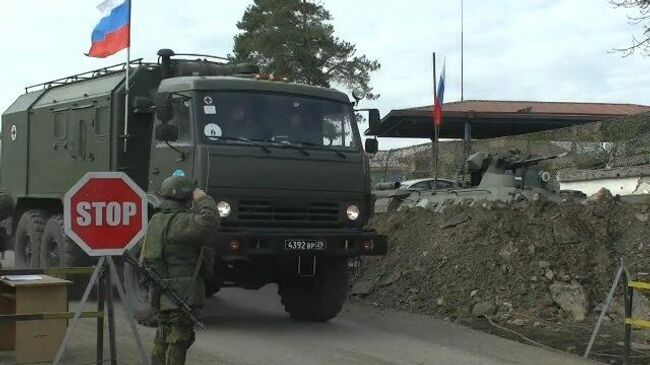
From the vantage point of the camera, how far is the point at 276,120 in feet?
30.3

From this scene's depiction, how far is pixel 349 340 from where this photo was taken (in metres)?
9.13

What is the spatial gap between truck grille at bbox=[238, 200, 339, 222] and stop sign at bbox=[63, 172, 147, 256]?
2.27m

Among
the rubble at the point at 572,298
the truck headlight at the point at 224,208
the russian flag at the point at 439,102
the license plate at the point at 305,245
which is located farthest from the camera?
→ the russian flag at the point at 439,102

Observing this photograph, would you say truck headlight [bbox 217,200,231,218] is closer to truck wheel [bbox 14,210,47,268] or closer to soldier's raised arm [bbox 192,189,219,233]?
soldier's raised arm [bbox 192,189,219,233]

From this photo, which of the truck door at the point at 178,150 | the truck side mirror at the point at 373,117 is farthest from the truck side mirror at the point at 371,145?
the truck door at the point at 178,150

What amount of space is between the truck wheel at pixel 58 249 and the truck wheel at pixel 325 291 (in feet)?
9.13

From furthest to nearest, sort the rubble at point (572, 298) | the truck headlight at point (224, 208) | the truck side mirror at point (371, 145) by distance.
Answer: the rubble at point (572, 298) < the truck side mirror at point (371, 145) < the truck headlight at point (224, 208)

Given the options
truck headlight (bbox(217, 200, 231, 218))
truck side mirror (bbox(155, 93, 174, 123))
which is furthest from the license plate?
truck side mirror (bbox(155, 93, 174, 123))

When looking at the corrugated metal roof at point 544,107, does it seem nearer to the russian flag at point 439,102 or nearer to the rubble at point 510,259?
the russian flag at point 439,102

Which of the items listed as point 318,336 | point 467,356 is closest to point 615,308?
point 467,356

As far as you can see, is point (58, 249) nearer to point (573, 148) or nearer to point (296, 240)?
point (296, 240)

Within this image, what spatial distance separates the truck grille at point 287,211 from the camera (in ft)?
28.6

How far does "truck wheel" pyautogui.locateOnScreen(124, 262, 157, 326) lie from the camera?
30.0ft

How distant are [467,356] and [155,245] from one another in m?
3.78
